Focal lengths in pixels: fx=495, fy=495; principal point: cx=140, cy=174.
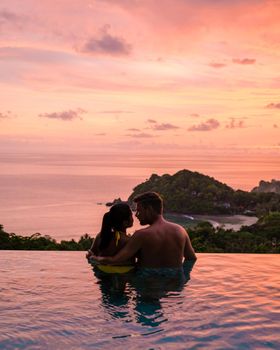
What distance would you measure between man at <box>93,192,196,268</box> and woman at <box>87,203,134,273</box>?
15 cm

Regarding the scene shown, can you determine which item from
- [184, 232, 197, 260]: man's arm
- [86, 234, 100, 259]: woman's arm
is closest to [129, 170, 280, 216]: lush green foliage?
[184, 232, 197, 260]: man's arm

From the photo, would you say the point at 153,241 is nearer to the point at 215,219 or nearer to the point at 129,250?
the point at 129,250

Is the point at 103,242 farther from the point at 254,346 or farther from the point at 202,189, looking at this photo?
the point at 202,189

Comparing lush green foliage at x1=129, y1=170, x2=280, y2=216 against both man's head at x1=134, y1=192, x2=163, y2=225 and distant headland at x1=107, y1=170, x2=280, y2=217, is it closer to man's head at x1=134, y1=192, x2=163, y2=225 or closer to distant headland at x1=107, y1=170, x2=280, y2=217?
distant headland at x1=107, y1=170, x2=280, y2=217

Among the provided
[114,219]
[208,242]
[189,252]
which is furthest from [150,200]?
[208,242]

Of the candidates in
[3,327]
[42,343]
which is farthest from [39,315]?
[42,343]

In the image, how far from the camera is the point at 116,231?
825 centimetres

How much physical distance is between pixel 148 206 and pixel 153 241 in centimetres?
56

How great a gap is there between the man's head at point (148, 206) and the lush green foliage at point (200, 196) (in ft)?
209

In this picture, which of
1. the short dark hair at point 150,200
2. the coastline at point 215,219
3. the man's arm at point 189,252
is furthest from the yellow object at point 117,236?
the coastline at point 215,219

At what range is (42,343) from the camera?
5.08 meters

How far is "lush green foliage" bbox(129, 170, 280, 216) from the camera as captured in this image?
238 feet

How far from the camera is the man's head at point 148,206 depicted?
25.8ft

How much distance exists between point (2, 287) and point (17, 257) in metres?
2.80
